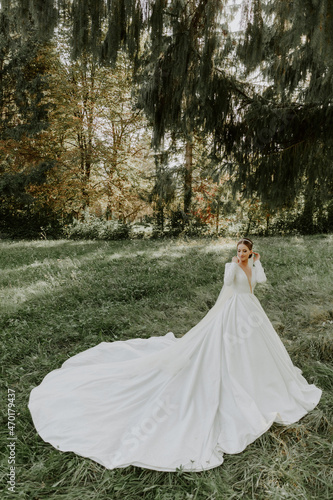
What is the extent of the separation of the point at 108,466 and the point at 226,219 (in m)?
14.0

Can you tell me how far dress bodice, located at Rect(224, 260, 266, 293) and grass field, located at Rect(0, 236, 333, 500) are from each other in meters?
1.25

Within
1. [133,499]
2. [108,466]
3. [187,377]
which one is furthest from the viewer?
[187,377]

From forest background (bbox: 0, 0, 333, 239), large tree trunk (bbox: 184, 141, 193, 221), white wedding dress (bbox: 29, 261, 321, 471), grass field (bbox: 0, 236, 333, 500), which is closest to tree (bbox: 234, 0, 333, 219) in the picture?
forest background (bbox: 0, 0, 333, 239)

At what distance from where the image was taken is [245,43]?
3.64m

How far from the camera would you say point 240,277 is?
11.0 feet

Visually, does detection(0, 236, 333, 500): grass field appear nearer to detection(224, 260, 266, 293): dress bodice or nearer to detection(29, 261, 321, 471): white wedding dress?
detection(29, 261, 321, 471): white wedding dress

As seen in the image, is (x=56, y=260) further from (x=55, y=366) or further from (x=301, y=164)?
(x=301, y=164)

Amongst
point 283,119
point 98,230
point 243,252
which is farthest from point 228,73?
point 98,230

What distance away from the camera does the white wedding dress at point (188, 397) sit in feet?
8.64

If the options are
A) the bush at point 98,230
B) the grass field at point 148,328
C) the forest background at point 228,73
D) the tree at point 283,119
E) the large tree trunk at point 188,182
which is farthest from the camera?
the large tree trunk at point 188,182

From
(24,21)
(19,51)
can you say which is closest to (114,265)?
(24,21)

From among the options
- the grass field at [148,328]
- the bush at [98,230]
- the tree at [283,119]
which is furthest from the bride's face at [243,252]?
the bush at [98,230]

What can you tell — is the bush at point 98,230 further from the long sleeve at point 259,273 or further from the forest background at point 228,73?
the long sleeve at point 259,273

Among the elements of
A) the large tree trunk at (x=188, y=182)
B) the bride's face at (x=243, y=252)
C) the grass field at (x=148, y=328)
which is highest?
the large tree trunk at (x=188, y=182)
